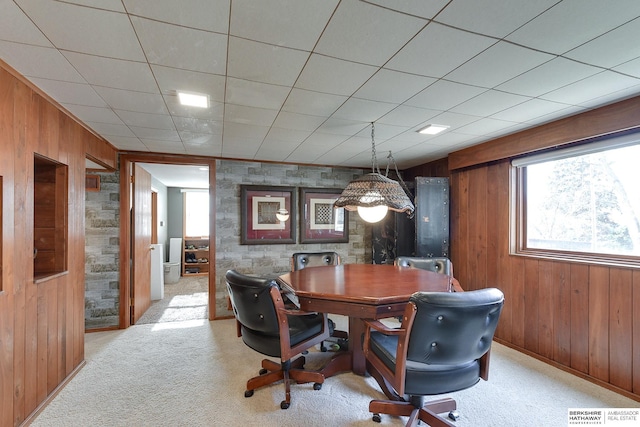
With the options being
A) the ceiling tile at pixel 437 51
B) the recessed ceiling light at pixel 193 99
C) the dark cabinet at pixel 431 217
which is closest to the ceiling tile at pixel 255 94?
the recessed ceiling light at pixel 193 99

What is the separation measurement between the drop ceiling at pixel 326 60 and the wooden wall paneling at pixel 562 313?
1.45 meters

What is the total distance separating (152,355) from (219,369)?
33.4 inches

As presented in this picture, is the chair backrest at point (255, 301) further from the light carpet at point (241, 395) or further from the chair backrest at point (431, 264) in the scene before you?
the chair backrest at point (431, 264)

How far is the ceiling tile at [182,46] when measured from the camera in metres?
1.37

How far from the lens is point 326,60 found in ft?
5.37

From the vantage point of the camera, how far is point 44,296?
84.2 inches

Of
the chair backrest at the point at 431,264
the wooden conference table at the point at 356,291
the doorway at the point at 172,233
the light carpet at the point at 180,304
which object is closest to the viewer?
the wooden conference table at the point at 356,291

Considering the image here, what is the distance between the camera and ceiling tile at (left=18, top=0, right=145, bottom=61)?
A: 1.23 m

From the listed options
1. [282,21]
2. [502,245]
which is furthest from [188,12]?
[502,245]

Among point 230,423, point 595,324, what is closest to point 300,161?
point 230,423

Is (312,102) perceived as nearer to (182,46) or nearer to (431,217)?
(182,46)

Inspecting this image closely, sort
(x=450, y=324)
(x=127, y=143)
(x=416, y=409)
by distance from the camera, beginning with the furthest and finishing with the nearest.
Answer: (x=127, y=143)
(x=416, y=409)
(x=450, y=324)

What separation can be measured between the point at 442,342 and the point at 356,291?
0.69 meters

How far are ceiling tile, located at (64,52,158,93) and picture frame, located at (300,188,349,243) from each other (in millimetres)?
2867
